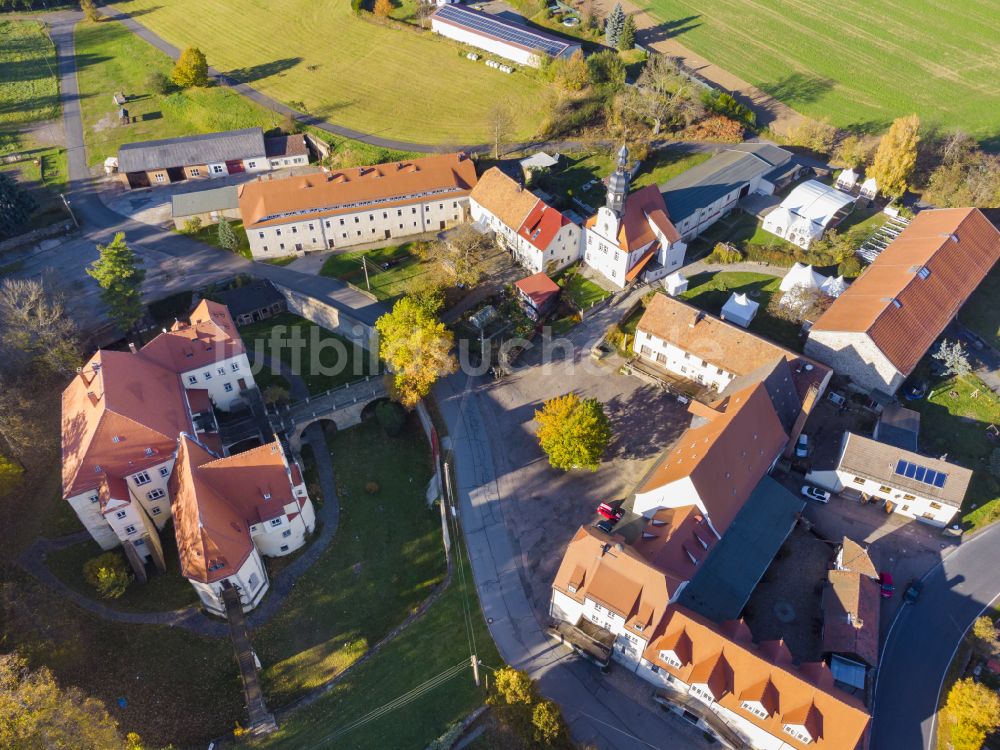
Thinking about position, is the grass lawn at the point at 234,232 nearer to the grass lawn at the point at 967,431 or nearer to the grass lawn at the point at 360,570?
the grass lawn at the point at 360,570

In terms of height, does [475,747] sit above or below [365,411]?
Result: below

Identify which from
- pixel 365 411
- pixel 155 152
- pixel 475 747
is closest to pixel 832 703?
pixel 475 747

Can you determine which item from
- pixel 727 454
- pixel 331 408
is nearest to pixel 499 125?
pixel 331 408

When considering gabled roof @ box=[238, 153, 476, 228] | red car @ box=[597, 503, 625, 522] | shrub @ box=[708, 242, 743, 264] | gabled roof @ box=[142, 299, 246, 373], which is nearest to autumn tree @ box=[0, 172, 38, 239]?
gabled roof @ box=[238, 153, 476, 228]

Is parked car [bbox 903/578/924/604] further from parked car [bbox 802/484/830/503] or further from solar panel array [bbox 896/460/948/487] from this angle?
parked car [bbox 802/484/830/503]

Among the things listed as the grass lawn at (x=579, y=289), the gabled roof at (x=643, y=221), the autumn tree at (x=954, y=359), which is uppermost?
the gabled roof at (x=643, y=221)

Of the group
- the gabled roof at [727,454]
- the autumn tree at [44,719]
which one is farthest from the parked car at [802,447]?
the autumn tree at [44,719]

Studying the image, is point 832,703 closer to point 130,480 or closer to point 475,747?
point 475,747
